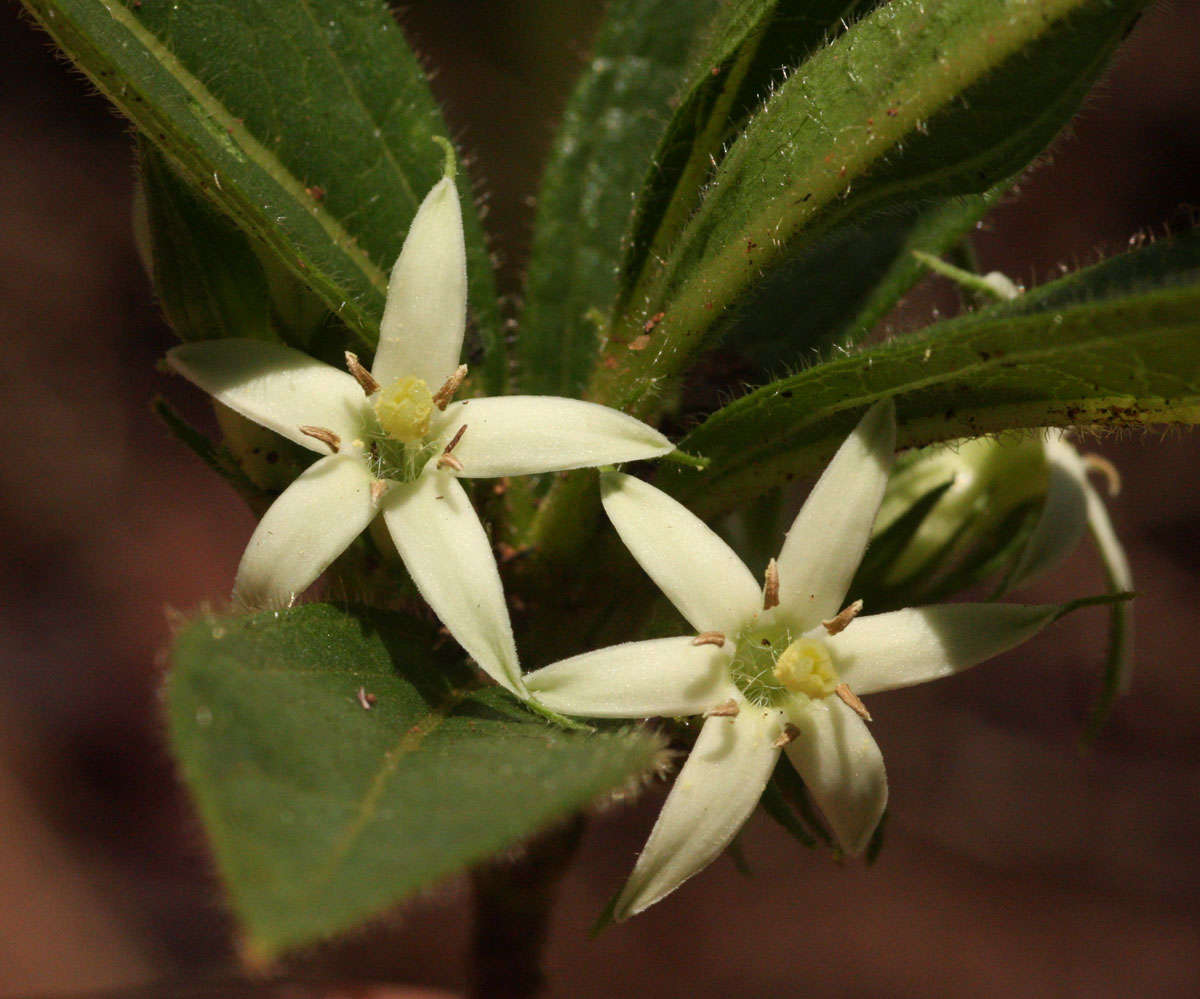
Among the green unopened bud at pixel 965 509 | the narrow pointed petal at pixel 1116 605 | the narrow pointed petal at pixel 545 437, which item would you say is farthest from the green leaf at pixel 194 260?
the narrow pointed petal at pixel 1116 605

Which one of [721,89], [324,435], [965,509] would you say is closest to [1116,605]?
[965,509]

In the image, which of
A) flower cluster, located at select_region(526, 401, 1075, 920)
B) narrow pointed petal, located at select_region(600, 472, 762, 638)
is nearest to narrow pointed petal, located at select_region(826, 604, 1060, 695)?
flower cluster, located at select_region(526, 401, 1075, 920)

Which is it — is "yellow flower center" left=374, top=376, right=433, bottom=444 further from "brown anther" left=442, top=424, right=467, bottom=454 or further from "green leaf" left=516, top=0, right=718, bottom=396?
"green leaf" left=516, top=0, right=718, bottom=396

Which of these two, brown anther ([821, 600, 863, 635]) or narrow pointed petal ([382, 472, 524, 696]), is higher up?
brown anther ([821, 600, 863, 635])

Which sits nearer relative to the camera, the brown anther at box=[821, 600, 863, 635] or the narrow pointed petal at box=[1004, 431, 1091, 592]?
the brown anther at box=[821, 600, 863, 635]

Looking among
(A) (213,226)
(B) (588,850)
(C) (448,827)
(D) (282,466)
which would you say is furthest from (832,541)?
(B) (588,850)

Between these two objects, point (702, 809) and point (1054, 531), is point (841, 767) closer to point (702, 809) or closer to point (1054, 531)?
point (702, 809)

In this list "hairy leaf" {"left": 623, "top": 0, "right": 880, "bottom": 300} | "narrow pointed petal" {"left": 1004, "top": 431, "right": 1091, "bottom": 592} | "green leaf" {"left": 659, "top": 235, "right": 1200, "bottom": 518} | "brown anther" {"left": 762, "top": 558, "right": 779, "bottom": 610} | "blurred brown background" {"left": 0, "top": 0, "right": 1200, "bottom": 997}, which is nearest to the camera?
"green leaf" {"left": 659, "top": 235, "right": 1200, "bottom": 518}

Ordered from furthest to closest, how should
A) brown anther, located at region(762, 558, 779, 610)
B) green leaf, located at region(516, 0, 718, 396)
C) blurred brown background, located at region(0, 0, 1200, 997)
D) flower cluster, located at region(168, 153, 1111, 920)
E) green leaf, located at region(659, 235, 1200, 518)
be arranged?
blurred brown background, located at region(0, 0, 1200, 997)
green leaf, located at region(516, 0, 718, 396)
brown anther, located at region(762, 558, 779, 610)
flower cluster, located at region(168, 153, 1111, 920)
green leaf, located at region(659, 235, 1200, 518)
